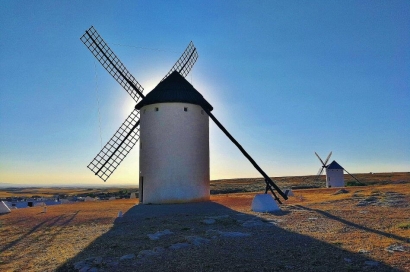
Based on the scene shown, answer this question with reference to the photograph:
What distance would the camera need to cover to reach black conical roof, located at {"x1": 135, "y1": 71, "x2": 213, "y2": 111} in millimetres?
21719

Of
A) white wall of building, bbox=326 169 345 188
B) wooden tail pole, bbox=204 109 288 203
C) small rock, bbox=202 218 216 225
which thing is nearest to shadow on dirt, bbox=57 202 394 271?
small rock, bbox=202 218 216 225

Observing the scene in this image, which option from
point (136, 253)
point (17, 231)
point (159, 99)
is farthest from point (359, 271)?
point (159, 99)

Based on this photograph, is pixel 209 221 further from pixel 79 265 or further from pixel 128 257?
pixel 79 265

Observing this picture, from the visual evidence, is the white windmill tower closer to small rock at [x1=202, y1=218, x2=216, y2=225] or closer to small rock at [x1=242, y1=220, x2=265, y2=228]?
small rock at [x1=202, y1=218, x2=216, y2=225]

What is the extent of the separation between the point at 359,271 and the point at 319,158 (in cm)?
6271

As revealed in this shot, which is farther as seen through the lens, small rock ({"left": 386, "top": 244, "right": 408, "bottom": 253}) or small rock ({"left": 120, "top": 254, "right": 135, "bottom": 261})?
small rock ({"left": 120, "top": 254, "right": 135, "bottom": 261})

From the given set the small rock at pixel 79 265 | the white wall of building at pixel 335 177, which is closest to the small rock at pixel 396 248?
the small rock at pixel 79 265

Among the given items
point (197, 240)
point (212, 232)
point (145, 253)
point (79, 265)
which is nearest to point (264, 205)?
point (212, 232)

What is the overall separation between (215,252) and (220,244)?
2.78ft

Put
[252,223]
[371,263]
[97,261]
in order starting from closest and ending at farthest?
[371,263]
[97,261]
[252,223]

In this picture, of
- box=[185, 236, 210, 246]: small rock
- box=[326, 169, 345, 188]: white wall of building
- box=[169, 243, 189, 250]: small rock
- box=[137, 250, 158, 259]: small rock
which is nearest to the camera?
box=[137, 250, 158, 259]: small rock

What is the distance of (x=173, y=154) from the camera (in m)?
21.2

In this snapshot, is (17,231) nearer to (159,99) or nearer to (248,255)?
(248,255)

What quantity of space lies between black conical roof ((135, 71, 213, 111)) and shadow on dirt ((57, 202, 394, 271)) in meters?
11.5
